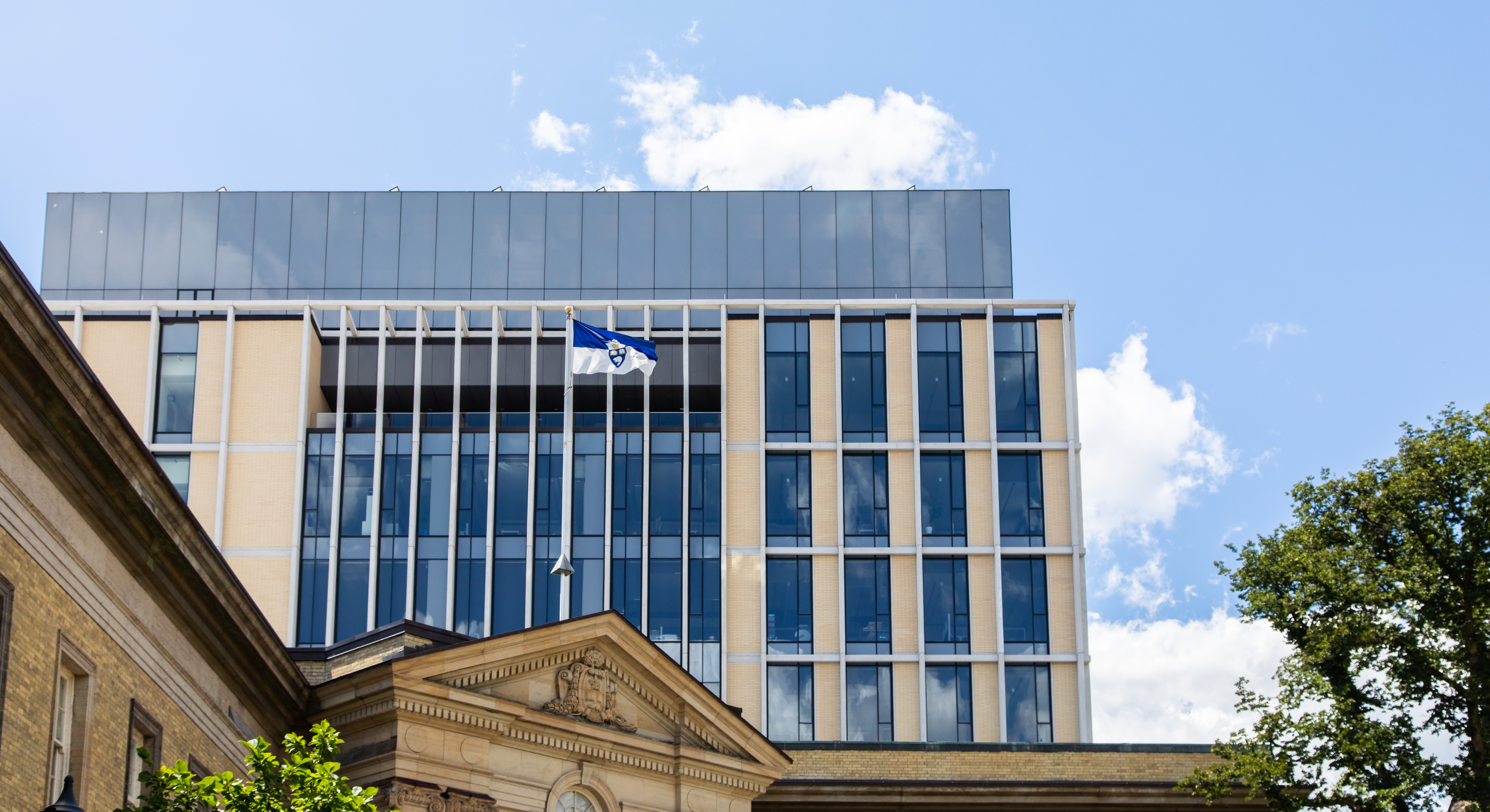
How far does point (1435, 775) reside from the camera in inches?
1423

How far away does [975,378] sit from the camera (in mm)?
67562

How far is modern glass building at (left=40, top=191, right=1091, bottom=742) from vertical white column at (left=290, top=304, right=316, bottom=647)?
103 millimetres

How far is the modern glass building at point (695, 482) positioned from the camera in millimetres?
64125

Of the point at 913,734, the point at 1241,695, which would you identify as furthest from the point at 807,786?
the point at 913,734

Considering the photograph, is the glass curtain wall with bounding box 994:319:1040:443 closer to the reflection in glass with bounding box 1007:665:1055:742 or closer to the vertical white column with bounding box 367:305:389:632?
the reflection in glass with bounding box 1007:665:1055:742

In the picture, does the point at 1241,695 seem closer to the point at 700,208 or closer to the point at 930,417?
the point at 930,417

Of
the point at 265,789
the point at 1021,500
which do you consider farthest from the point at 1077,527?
the point at 265,789

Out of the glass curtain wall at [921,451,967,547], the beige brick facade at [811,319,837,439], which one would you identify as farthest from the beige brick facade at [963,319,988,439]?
the beige brick facade at [811,319,837,439]

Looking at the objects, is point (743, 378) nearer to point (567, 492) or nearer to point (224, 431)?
point (567, 492)

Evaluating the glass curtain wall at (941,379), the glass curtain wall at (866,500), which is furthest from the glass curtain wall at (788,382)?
the glass curtain wall at (941,379)

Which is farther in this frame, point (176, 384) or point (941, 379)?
point (941, 379)

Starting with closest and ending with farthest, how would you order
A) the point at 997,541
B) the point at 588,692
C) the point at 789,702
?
the point at 588,692 < the point at 789,702 < the point at 997,541

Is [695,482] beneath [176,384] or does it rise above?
beneath

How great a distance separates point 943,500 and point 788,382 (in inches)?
295
